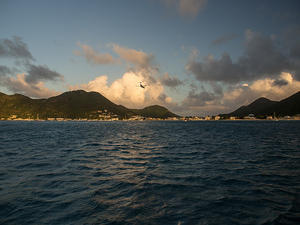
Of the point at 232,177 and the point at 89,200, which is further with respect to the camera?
the point at 232,177

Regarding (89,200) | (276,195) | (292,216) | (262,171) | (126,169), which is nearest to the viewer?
(292,216)

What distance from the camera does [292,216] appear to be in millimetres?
8820

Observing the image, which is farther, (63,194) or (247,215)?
(63,194)

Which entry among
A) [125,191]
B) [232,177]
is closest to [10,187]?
[125,191]

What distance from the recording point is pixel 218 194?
12.1 meters

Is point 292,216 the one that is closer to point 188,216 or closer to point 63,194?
point 188,216

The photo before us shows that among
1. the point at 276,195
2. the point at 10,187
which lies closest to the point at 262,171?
the point at 276,195

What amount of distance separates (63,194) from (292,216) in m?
13.6

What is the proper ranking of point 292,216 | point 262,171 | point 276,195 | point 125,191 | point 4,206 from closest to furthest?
point 292,216 → point 4,206 → point 276,195 → point 125,191 → point 262,171

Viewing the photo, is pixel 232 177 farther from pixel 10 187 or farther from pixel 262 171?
pixel 10 187

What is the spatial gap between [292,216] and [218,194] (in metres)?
4.14

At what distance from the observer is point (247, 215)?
30.1ft

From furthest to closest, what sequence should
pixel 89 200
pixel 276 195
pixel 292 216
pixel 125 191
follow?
pixel 125 191 → pixel 276 195 → pixel 89 200 → pixel 292 216

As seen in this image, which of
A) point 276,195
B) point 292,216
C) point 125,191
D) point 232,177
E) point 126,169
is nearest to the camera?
point 292,216
